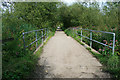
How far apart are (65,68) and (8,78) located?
1996 mm

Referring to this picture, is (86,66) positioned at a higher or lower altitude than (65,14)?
lower

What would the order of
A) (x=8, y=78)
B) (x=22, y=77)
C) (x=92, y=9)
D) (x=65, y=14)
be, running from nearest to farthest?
(x=8, y=78), (x=22, y=77), (x=92, y=9), (x=65, y=14)

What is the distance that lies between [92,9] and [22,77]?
1566 cm

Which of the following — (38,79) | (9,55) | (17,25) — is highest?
(17,25)

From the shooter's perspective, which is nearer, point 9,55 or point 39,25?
point 9,55

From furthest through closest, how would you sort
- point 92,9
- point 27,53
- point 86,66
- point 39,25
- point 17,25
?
point 92,9 → point 39,25 → point 17,25 → point 27,53 → point 86,66

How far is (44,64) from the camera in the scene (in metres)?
5.21

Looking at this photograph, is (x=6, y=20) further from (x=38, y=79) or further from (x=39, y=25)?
(x=39, y=25)

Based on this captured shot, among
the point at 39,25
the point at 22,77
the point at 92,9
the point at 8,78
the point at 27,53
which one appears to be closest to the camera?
the point at 8,78

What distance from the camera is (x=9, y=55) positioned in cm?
511

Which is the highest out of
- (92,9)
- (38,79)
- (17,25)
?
(92,9)

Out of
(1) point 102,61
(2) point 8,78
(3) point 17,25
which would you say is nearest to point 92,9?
(3) point 17,25

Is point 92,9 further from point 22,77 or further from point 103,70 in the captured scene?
point 22,77

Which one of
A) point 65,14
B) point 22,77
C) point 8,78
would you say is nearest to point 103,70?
point 22,77
